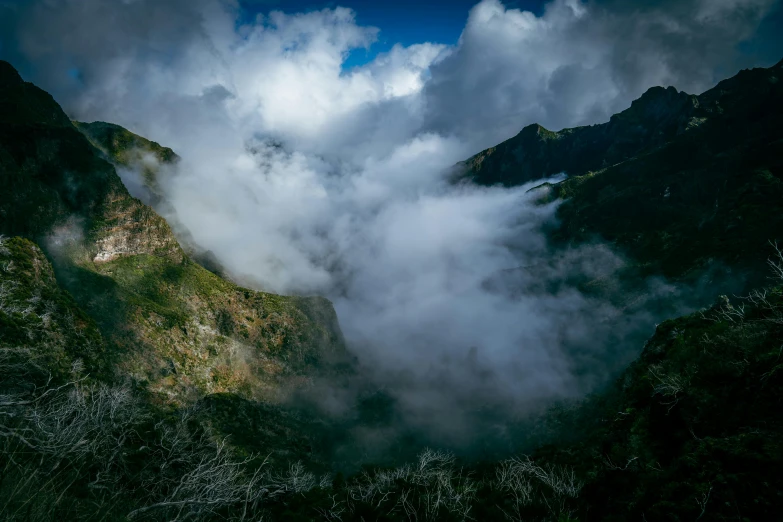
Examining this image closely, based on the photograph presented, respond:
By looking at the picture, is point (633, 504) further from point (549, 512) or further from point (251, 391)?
point (251, 391)

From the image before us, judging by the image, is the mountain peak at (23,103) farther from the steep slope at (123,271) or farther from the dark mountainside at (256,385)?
the dark mountainside at (256,385)

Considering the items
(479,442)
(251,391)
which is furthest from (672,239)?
(251,391)

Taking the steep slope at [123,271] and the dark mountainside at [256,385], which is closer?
the dark mountainside at [256,385]

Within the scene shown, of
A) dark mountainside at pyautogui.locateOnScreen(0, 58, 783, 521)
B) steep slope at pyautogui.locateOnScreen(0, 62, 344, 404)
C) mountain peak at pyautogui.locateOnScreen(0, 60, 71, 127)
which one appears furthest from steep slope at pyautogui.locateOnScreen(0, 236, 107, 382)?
mountain peak at pyautogui.locateOnScreen(0, 60, 71, 127)

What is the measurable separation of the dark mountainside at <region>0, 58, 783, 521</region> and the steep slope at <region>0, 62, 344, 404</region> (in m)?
0.74

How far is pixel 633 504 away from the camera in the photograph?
1402 centimetres

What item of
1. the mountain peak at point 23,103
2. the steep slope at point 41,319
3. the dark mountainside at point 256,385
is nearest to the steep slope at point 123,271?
the mountain peak at point 23,103

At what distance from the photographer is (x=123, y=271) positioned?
130000 millimetres

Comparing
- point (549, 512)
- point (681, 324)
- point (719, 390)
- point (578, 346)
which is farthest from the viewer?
point (578, 346)

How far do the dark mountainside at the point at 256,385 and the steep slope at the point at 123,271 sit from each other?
74cm

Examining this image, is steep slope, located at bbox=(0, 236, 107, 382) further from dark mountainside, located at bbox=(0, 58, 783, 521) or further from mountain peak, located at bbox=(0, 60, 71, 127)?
mountain peak, located at bbox=(0, 60, 71, 127)

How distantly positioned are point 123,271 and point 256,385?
70.4 m

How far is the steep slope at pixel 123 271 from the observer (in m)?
99.9

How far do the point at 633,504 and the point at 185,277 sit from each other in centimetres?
17401
